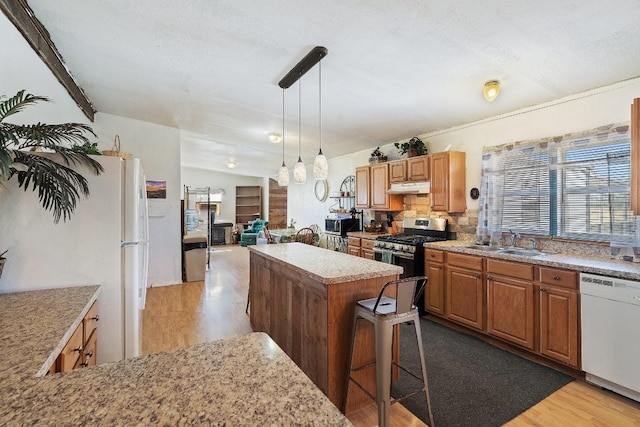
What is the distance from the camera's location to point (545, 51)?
2154 mm

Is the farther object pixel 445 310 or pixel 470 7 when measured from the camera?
pixel 445 310

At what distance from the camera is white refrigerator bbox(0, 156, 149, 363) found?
1.66m

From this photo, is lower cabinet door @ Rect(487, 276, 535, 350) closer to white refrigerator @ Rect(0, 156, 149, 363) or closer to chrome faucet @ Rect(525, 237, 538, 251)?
chrome faucet @ Rect(525, 237, 538, 251)

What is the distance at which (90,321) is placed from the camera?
1.68 metres

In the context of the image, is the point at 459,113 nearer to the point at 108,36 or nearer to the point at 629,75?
the point at 629,75

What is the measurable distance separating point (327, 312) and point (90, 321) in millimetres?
1318

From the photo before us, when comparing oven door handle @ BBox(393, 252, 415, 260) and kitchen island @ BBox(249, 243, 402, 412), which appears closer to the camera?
kitchen island @ BBox(249, 243, 402, 412)

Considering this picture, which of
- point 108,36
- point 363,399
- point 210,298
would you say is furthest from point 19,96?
point 210,298

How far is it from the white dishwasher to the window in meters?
0.69

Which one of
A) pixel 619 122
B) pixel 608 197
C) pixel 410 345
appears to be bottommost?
pixel 410 345

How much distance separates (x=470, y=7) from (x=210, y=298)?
4.36 meters

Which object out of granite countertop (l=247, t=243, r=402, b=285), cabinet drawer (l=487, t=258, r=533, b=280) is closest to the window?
cabinet drawer (l=487, t=258, r=533, b=280)

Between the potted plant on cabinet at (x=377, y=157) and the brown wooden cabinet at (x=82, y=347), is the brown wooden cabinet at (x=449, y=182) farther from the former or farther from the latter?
the brown wooden cabinet at (x=82, y=347)

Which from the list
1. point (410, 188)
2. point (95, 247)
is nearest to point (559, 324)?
point (410, 188)
